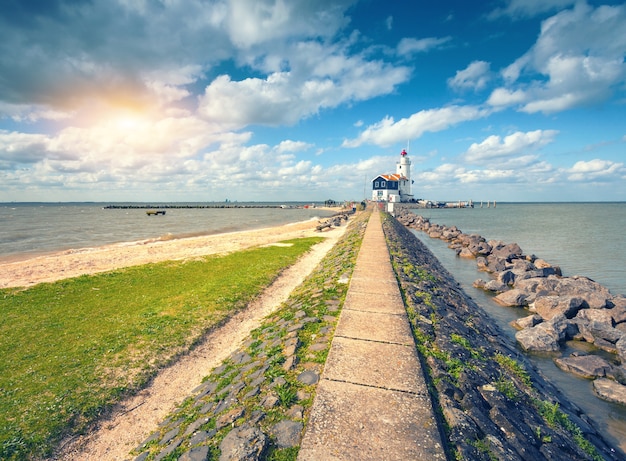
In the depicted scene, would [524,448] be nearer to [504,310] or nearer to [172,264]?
[504,310]

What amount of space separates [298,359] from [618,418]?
22.7 ft

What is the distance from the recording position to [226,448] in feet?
11.9

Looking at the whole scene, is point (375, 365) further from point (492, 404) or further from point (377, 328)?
point (492, 404)

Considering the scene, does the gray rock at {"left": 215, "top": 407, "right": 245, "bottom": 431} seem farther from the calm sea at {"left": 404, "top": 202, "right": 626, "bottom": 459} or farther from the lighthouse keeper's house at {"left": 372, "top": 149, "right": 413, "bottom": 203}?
the lighthouse keeper's house at {"left": 372, "top": 149, "right": 413, "bottom": 203}

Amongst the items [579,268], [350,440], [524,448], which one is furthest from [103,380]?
[579,268]

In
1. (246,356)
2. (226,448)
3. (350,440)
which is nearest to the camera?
(350,440)

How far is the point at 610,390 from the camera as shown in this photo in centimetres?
709

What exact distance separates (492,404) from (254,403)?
11.8ft

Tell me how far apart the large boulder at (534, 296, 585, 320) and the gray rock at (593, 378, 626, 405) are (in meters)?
3.89

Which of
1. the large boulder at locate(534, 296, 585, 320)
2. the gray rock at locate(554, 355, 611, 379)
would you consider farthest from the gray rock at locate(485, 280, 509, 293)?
the gray rock at locate(554, 355, 611, 379)

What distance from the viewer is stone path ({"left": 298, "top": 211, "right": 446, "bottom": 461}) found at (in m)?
3.32

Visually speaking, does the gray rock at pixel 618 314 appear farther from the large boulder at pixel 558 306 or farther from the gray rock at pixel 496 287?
the gray rock at pixel 496 287

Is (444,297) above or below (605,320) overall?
above

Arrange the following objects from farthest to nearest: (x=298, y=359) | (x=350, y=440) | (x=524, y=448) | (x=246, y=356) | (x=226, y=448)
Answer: (x=246, y=356) < (x=298, y=359) < (x=524, y=448) < (x=226, y=448) < (x=350, y=440)
